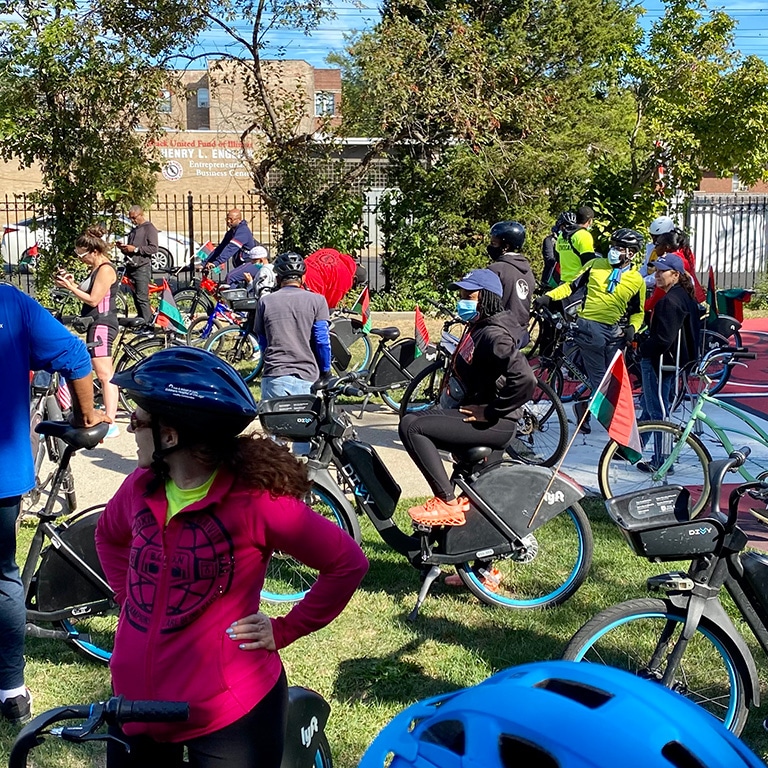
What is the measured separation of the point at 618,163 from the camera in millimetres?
19062

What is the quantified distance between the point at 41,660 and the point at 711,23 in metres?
20.2

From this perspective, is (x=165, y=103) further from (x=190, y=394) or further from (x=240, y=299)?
(x=190, y=394)

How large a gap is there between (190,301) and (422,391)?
7.17m

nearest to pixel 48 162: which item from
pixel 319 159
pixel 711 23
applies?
pixel 319 159

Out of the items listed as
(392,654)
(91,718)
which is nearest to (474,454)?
(392,654)

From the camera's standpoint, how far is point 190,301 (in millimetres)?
15742

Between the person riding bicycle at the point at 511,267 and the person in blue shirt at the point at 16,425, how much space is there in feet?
16.1

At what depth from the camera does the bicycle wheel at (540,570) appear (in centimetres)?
532

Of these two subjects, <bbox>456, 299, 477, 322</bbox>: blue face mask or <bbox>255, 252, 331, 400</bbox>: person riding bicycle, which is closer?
<bbox>456, 299, 477, 322</bbox>: blue face mask

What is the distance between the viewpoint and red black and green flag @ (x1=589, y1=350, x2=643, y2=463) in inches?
202

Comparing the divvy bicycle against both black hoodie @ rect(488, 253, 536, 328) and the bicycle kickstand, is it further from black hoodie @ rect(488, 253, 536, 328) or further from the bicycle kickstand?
black hoodie @ rect(488, 253, 536, 328)

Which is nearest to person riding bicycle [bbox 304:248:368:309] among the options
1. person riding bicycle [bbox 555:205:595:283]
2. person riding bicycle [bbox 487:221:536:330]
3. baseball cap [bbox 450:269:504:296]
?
person riding bicycle [bbox 487:221:536:330]

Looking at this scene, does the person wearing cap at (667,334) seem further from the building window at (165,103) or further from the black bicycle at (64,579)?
the building window at (165,103)

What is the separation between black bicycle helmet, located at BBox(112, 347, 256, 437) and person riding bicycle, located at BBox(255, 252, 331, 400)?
4364 mm
